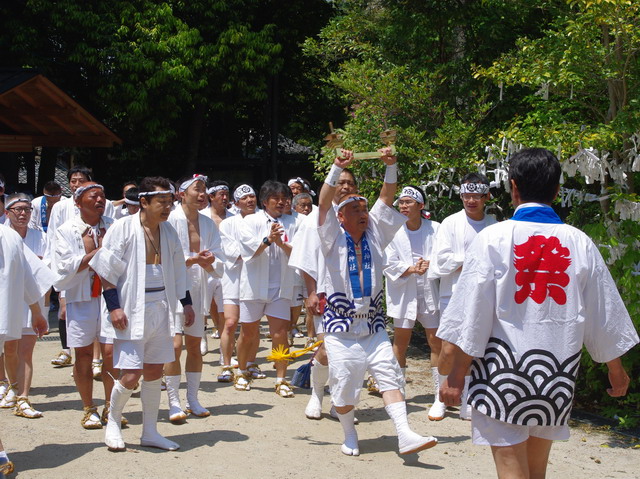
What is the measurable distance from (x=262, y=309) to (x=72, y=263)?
7.38 ft

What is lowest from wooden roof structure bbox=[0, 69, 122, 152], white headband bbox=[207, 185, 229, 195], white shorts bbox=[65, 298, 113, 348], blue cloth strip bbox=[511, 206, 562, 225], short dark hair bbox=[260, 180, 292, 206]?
white shorts bbox=[65, 298, 113, 348]

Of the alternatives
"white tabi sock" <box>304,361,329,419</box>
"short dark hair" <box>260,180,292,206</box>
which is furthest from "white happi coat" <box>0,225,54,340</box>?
"short dark hair" <box>260,180,292,206</box>

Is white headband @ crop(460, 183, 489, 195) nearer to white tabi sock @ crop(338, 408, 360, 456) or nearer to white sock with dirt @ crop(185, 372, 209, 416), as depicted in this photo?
white tabi sock @ crop(338, 408, 360, 456)

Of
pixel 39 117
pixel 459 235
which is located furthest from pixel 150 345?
pixel 39 117

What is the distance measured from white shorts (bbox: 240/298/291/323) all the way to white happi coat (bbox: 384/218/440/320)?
1.09 meters

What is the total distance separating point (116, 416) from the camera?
5.82 m

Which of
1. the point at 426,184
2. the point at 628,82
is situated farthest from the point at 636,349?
the point at 426,184

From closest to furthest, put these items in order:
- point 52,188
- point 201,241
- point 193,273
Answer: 1. point 201,241
2. point 193,273
3. point 52,188

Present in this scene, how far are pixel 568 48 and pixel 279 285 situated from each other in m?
3.50

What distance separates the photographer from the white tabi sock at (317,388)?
677cm

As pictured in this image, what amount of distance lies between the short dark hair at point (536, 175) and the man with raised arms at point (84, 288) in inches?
149

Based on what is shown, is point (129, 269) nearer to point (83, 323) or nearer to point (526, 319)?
point (83, 323)

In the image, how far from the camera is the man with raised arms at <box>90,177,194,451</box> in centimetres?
566

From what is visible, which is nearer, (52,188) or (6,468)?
(6,468)
